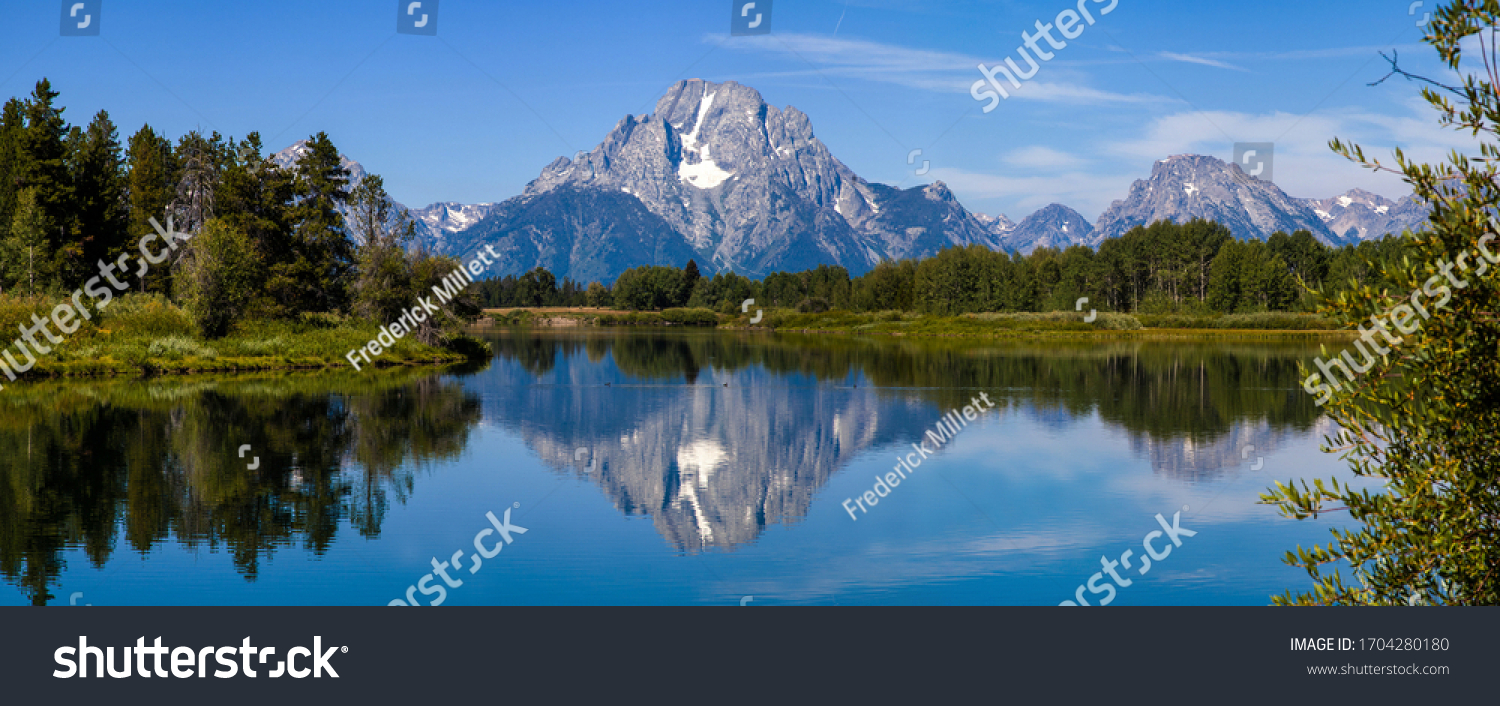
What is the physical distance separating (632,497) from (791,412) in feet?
50.2

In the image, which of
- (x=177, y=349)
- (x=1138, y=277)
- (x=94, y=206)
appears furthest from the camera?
(x=1138, y=277)

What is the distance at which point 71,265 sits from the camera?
195ft

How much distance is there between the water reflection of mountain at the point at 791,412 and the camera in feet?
66.0

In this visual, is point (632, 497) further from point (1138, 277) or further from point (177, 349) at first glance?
point (1138, 277)

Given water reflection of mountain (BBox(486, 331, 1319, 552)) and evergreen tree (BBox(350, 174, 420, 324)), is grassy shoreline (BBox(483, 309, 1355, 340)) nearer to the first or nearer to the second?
water reflection of mountain (BBox(486, 331, 1319, 552))

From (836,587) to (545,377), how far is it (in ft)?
130

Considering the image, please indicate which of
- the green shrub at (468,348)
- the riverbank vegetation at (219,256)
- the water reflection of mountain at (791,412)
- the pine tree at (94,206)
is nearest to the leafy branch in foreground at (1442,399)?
the water reflection of mountain at (791,412)

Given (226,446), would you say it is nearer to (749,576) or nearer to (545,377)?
(749,576)

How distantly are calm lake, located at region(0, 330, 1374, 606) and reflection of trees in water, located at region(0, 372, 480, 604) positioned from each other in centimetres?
9

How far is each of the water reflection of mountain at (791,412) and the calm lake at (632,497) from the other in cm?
19

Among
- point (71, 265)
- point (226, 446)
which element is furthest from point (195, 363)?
point (226, 446)

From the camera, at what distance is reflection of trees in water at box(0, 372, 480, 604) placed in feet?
47.6

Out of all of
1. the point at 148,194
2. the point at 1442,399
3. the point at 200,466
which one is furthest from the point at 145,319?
the point at 1442,399

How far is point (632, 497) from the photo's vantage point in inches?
752
